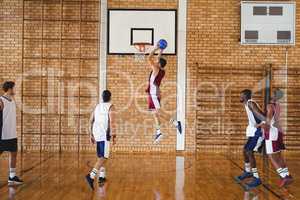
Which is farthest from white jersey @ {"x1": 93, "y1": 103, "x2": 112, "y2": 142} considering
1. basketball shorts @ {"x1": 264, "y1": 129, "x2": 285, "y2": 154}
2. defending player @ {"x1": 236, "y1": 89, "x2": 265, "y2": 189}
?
basketball shorts @ {"x1": 264, "y1": 129, "x2": 285, "y2": 154}

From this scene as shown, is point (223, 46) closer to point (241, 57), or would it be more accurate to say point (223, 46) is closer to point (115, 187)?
point (241, 57)

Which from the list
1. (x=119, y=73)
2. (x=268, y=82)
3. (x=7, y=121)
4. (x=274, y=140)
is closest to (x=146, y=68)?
(x=119, y=73)

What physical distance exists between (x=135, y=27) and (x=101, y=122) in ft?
20.9

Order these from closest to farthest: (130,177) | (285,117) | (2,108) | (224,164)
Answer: (2,108), (130,177), (224,164), (285,117)

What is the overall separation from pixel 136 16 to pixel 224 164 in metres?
5.28

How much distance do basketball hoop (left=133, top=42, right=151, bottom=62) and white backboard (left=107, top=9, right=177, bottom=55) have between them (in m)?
0.16

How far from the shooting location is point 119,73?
14258 millimetres

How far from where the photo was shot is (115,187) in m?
8.52

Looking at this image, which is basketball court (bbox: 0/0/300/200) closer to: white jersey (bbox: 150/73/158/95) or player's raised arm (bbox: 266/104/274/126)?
white jersey (bbox: 150/73/158/95)

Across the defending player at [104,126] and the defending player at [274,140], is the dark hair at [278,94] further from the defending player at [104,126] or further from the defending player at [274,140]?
the defending player at [104,126]

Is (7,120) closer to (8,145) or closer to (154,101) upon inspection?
(8,145)

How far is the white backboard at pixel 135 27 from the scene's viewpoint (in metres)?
14.2

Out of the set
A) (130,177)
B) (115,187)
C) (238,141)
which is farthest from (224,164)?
(115,187)

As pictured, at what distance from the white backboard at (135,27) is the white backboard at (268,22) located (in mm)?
2180
